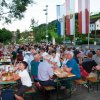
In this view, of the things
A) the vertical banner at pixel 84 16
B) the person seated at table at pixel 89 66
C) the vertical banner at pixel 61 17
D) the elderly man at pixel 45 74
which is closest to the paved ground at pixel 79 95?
the elderly man at pixel 45 74

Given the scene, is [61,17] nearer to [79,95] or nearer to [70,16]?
[70,16]

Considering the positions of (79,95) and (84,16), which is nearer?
(79,95)

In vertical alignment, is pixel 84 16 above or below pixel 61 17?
below

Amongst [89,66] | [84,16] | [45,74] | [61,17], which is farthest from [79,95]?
[61,17]

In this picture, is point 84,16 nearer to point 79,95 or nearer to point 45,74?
point 79,95

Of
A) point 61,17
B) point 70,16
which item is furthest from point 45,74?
point 61,17

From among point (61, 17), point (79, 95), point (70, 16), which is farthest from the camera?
point (61, 17)

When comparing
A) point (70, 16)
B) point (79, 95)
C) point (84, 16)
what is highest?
point (70, 16)

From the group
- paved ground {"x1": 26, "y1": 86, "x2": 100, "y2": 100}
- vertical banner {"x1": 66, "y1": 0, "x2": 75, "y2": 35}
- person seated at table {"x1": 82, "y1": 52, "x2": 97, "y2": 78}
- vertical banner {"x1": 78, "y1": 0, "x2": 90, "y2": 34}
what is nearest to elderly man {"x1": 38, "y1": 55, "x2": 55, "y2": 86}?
paved ground {"x1": 26, "y1": 86, "x2": 100, "y2": 100}

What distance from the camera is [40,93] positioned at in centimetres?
1089

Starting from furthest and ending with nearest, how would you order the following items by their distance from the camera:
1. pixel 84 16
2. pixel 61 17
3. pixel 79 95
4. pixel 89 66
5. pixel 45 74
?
pixel 61 17 < pixel 84 16 < pixel 89 66 < pixel 79 95 < pixel 45 74

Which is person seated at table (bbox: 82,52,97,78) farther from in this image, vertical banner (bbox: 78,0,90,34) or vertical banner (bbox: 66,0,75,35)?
vertical banner (bbox: 66,0,75,35)

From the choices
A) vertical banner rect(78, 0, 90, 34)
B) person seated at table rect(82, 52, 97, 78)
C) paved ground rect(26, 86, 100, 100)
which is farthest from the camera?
vertical banner rect(78, 0, 90, 34)

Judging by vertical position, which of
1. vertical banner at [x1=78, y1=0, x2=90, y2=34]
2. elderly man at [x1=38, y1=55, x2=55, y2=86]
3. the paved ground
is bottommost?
the paved ground
